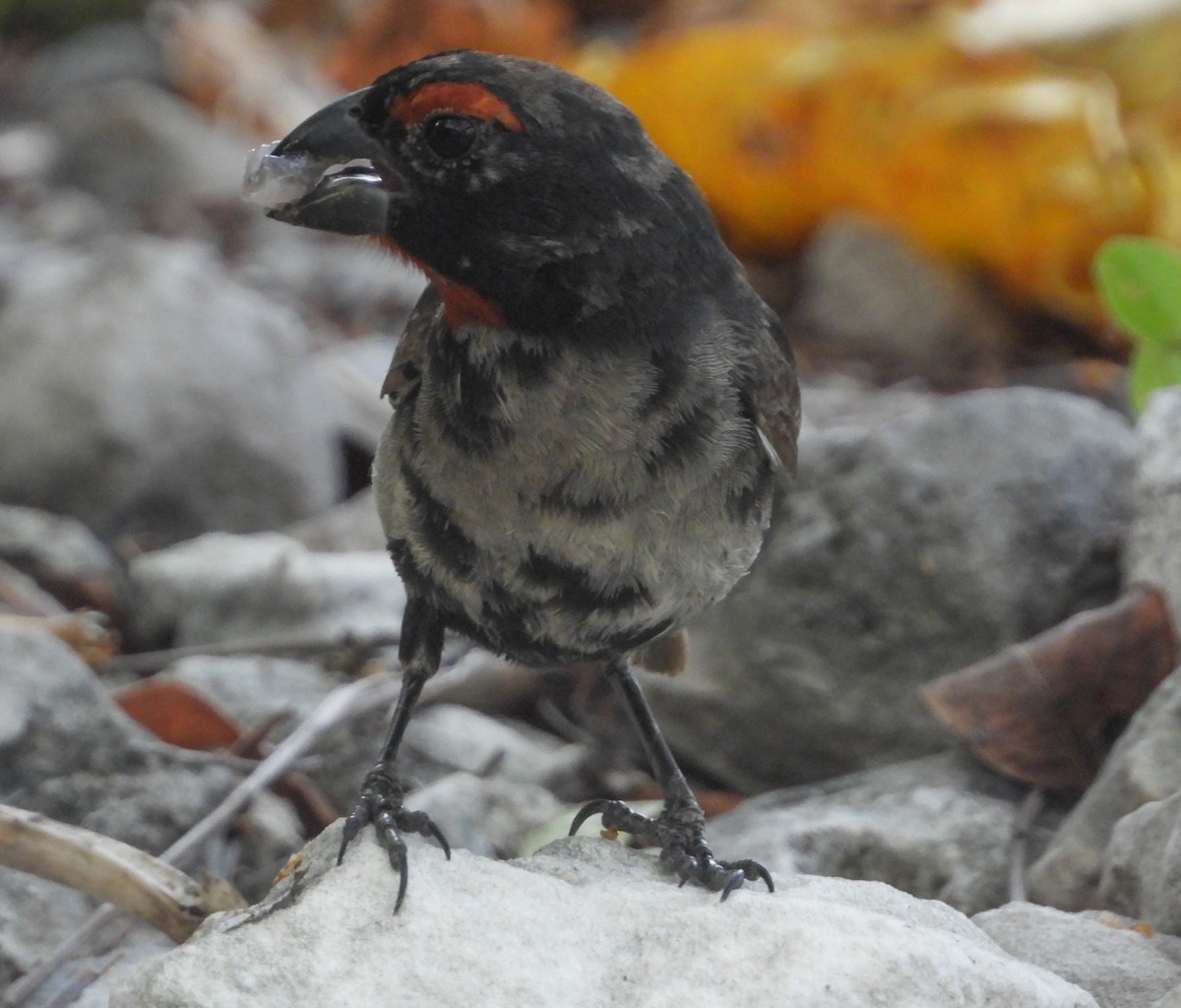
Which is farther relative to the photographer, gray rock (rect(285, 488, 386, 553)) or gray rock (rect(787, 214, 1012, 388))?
gray rock (rect(787, 214, 1012, 388))

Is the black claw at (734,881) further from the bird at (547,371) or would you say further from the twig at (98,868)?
the twig at (98,868)

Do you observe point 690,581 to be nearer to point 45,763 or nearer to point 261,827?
point 261,827

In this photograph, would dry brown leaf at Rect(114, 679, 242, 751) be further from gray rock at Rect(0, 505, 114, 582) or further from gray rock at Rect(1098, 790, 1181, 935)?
gray rock at Rect(1098, 790, 1181, 935)

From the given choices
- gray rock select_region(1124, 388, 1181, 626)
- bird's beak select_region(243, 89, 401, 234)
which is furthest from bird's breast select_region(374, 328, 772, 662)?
gray rock select_region(1124, 388, 1181, 626)

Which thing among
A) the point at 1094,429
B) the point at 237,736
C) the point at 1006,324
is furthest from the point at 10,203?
the point at 1094,429

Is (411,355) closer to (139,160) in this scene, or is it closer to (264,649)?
(264,649)

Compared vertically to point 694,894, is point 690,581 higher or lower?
higher
